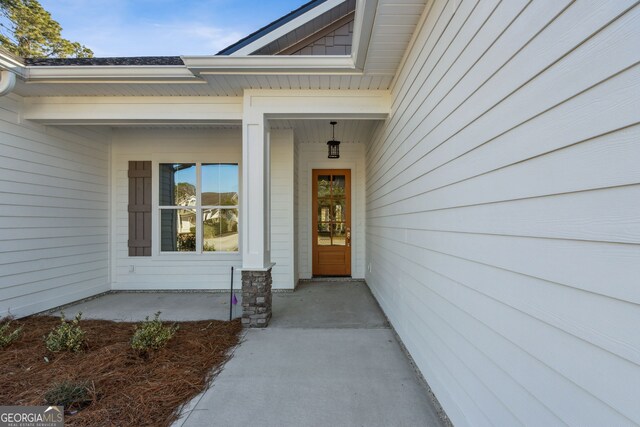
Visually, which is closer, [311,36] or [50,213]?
[311,36]

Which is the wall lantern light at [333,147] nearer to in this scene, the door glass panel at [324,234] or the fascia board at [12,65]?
the door glass panel at [324,234]

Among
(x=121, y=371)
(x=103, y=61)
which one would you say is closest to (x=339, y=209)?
(x=103, y=61)

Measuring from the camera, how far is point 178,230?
5.54 metres

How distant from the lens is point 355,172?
6.19 m

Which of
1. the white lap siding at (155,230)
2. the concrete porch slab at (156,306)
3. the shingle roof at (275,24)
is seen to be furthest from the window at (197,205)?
the shingle roof at (275,24)

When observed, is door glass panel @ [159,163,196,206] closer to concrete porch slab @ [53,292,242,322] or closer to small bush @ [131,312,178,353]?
concrete porch slab @ [53,292,242,322]

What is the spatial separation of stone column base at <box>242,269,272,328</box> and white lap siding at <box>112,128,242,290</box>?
191 cm

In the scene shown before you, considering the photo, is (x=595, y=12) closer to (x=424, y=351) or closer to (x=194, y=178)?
(x=424, y=351)

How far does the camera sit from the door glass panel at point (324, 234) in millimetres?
6219

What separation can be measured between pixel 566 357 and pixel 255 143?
3.40m

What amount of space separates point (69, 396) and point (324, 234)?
4602 mm

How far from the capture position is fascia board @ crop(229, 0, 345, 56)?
3.95 metres

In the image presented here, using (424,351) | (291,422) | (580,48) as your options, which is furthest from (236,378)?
(580,48)

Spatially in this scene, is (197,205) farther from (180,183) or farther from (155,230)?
(155,230)
